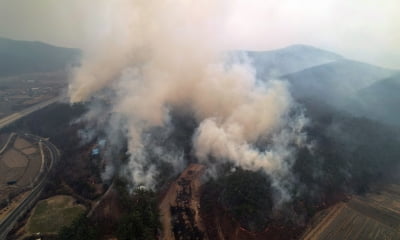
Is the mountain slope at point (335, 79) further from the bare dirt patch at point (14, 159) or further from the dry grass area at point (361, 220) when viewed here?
Answer: the bare dirt patch at point (14, 159)

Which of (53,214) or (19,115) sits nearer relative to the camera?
(53,214)

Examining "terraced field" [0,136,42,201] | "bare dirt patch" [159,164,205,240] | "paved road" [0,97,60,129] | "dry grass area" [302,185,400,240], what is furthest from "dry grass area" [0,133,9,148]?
"dry grass area" [302,185,400,240]

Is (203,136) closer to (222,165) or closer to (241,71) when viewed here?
(222,165)

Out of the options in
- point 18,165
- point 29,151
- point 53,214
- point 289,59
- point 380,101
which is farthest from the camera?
point 289,59

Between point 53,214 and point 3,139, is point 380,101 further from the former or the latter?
point 3,139

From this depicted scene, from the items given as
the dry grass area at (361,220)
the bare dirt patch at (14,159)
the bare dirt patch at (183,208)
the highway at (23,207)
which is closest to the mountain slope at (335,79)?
the dry grass area at (361,220)

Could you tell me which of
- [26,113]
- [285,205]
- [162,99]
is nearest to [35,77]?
[26,113]

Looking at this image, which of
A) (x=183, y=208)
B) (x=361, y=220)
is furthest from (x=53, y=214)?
(x=361, y=220)
